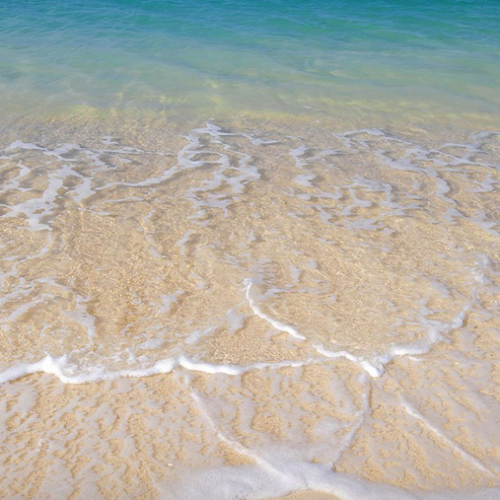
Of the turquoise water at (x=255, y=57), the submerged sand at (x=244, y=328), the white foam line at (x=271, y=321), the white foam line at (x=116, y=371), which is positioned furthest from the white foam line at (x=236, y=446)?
the turquoise water at (x=255, y=57)

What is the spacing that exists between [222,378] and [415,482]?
101cm

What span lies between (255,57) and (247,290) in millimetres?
7059

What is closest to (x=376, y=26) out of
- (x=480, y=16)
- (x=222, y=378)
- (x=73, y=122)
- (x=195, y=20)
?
(x=480, y=16)

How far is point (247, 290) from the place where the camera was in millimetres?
3744

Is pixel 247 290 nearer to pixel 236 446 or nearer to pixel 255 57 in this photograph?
pixel 236 446

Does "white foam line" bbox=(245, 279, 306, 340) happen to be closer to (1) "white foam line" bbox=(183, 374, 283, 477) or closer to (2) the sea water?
(2) the sea water

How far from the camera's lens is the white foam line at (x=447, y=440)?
2.51 metres

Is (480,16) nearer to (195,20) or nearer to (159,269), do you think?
(195,20)

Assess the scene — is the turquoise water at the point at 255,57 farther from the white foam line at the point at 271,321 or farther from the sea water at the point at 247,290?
the white foam line at the point at 271,321

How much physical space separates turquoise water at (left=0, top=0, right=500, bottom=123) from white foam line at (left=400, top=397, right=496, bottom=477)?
5306 millimetres

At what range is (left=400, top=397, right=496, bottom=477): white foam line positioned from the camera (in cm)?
251

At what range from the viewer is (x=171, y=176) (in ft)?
18.4

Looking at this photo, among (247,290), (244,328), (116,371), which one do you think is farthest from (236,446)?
(247,290)

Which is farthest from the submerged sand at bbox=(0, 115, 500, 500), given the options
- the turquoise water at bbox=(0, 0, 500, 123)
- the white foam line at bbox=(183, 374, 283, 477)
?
the turquoise water at bbox=(0, 0, 500, 123)
